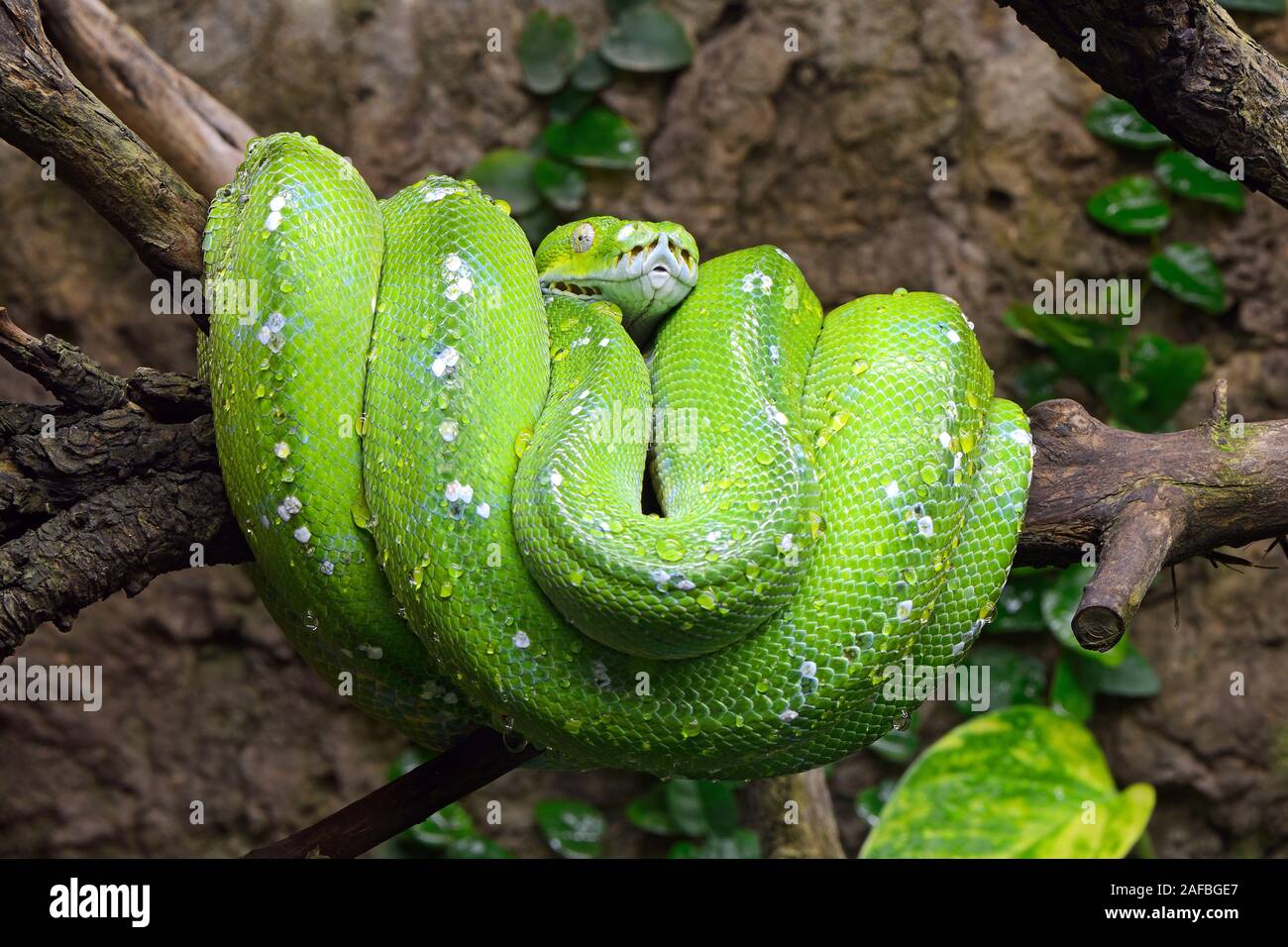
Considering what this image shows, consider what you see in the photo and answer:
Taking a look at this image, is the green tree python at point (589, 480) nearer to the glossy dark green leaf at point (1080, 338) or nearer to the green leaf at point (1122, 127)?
the glossy dark green leaf at point (1080, 338)

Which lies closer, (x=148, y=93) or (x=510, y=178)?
(x=148, y=93)

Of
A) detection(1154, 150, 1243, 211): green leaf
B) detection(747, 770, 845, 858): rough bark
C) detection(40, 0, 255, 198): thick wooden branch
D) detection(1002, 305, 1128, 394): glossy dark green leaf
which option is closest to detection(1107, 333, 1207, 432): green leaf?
detection(1002, 305, 1128, 394): glossy dark green leaf

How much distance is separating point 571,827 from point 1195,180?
→ 3392 mm

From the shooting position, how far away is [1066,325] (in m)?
3.97

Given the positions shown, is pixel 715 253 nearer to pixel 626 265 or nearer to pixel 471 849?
pixel 626 265

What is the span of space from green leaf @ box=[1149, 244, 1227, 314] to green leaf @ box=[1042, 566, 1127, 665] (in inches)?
44.3

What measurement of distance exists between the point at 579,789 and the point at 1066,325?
2.56m

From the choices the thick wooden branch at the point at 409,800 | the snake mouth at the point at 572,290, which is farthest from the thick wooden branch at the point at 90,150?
the thick wooden branch at the point at 409,800

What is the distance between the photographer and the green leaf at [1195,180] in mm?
4039

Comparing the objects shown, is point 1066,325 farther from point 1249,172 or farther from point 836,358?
point 836,358

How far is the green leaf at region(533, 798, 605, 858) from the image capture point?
13.7ft

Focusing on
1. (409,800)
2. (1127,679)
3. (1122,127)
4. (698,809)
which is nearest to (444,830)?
(698,809)

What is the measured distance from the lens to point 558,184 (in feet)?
13.9

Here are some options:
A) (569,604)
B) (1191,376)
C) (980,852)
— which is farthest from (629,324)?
(1191,376)
